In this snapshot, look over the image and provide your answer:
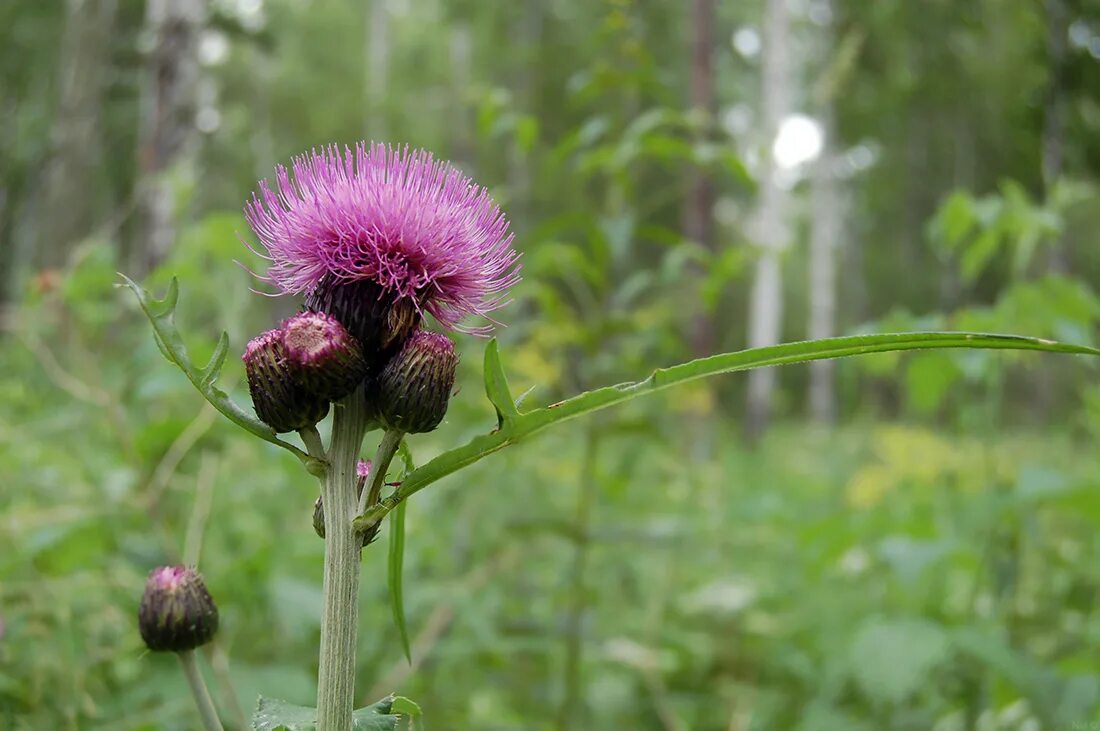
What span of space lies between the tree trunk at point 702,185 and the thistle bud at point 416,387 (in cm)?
709

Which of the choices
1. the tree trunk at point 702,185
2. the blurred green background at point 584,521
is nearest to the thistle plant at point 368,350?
the blurred green background at point 584,521

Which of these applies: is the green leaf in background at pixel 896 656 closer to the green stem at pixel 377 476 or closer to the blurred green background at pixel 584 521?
the blurred green background at pixel 584 521

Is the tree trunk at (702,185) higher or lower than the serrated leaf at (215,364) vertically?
higher

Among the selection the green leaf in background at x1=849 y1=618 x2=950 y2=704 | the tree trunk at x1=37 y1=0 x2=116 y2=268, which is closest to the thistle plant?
the green leaf in background at x1=849 y1=618 x2=950 y2=704

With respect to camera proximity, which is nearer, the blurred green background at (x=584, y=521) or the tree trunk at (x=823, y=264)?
the blurred green background at (x=584, y=521)

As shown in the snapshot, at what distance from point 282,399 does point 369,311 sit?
0.18 metres

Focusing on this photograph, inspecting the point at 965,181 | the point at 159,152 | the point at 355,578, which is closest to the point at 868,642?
the point at 355,578

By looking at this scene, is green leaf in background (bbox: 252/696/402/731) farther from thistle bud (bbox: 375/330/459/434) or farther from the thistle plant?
thistle bud (bbox: 375/330/459/434)

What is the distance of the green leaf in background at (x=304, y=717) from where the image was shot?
0.94 m

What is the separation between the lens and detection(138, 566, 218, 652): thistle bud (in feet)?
3.74

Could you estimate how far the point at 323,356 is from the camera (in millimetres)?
957

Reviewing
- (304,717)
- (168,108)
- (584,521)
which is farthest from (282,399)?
(168,108)

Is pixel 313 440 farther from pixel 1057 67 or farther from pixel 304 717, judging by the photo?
pixel 1057 67

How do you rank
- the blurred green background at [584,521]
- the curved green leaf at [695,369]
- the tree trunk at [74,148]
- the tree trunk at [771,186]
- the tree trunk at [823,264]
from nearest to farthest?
the curved green leaf at [695,369] → the blurred green background at [584,521] → the tree trunk at [74,148] → the tree trunk at [771,186] → the tree trunk at [823,264]
